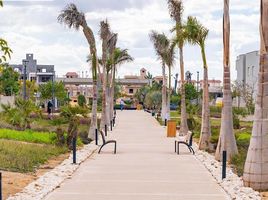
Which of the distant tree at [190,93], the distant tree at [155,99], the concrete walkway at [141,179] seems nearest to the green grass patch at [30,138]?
the concrete walkway at [141,179]

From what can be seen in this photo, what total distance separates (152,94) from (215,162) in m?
67.1

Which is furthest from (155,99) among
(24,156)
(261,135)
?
(261,135)

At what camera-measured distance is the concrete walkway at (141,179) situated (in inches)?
528

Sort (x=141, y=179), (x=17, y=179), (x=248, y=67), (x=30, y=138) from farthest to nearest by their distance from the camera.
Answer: (x=248, y=67)
(x=30, y=138)
(x=141, y=179)
(x=17, y=179)

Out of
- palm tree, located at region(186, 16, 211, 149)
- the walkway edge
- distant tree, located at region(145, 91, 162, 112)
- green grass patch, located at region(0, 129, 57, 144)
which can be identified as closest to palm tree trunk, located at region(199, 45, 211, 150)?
palm tree, located at region(186, 16, 211, 149)

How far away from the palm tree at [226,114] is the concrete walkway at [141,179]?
3.74 ft

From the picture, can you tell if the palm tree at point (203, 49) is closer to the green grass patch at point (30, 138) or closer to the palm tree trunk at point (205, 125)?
the palm tree trunk at point (205, 125)

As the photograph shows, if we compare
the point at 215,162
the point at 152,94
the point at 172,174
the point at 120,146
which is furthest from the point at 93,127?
the point at 152,94

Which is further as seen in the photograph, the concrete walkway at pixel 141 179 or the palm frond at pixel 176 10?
the palm frond at pixel 176 10

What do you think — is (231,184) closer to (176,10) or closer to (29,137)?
(29,137)

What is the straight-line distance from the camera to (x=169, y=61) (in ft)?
163

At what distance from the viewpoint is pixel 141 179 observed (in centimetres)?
1622

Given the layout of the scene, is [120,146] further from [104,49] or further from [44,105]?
[44,105]

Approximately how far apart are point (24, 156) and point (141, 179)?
538cm
